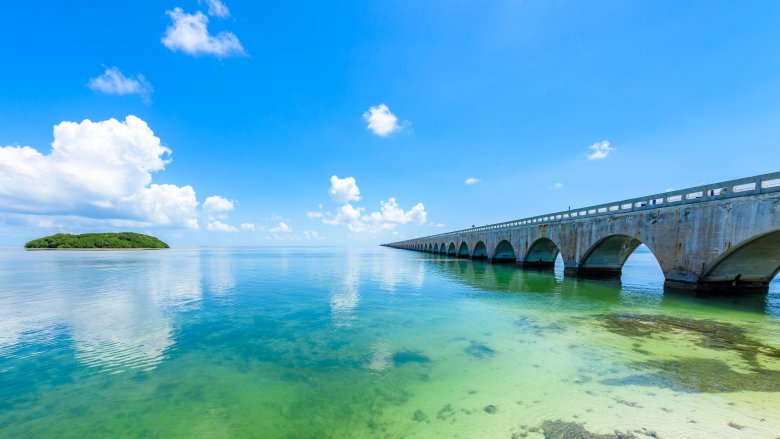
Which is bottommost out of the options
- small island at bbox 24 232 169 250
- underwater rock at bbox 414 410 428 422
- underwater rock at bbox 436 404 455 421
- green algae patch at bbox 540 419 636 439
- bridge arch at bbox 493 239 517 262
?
small island at bbox 24 232 169 250

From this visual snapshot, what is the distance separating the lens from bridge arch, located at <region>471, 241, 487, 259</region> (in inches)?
2108

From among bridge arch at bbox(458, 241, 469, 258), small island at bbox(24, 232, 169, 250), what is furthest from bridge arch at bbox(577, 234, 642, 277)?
small island at bbox(24, 232, 169, 250)

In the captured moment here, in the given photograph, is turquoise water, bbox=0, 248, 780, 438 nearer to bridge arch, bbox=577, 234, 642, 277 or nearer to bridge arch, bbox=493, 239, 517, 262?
bridge arch, bbox=577, 234, 642, 277

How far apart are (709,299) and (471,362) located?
15929 mm

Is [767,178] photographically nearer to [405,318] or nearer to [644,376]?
[644,376]

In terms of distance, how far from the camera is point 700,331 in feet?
35.3

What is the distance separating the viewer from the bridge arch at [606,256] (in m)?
24.8

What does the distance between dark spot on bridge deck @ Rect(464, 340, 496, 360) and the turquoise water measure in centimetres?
6

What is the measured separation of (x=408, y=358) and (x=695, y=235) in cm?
1759

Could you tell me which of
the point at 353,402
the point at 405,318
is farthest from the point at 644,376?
the point at 405,318

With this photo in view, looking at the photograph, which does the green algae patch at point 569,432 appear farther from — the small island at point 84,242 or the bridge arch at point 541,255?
the small island at point 84,242

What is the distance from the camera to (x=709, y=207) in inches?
619

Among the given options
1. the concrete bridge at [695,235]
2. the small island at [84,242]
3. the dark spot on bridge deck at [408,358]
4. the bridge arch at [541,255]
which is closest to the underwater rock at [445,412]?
the dark spot on bridge deck at [408,358]

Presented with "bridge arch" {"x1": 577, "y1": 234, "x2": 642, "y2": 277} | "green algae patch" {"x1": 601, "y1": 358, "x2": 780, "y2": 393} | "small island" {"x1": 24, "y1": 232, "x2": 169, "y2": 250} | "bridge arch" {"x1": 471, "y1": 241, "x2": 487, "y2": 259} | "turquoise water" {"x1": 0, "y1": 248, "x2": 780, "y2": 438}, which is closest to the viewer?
"turquoise water" {"x1": 0, "y1": 248, "x2": 780, "y2": 438}
